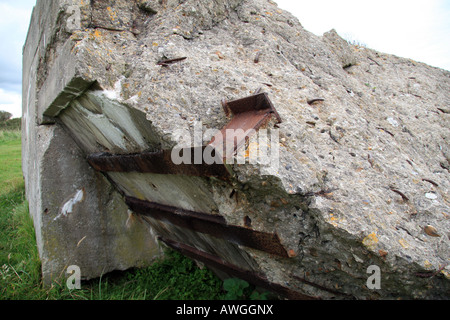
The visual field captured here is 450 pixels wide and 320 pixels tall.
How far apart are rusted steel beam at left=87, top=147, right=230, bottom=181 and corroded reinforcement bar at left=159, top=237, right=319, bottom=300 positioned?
768 mm

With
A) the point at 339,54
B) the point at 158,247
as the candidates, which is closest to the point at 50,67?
the point at 158,247

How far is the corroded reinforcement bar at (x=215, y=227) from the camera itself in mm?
1515

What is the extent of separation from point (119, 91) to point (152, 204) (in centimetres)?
93

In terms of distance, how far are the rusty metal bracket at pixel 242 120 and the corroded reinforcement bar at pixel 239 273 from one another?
858mm

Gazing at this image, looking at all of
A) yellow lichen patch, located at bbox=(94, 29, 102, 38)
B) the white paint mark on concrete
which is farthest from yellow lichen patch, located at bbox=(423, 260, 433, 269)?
the white paint mark on concrete

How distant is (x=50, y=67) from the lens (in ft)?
7.84

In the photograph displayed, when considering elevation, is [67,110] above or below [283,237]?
above

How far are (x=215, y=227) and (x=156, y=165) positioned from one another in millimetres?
491

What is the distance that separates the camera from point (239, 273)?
2055 millimetres

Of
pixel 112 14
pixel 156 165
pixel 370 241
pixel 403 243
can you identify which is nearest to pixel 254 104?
pixel 156 165

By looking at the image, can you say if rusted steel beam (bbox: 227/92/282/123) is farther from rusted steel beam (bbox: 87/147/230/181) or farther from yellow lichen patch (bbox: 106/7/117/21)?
yellow lichen patch (bbox: 106/7/117/21)

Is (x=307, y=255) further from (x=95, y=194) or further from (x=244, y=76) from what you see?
(x=95, y=194)

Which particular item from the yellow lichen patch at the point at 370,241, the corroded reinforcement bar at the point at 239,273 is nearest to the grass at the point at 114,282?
the corroded reinforcement bar at the point at 239,273

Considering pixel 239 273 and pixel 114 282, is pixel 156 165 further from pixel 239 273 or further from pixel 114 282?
pixel 114 282
